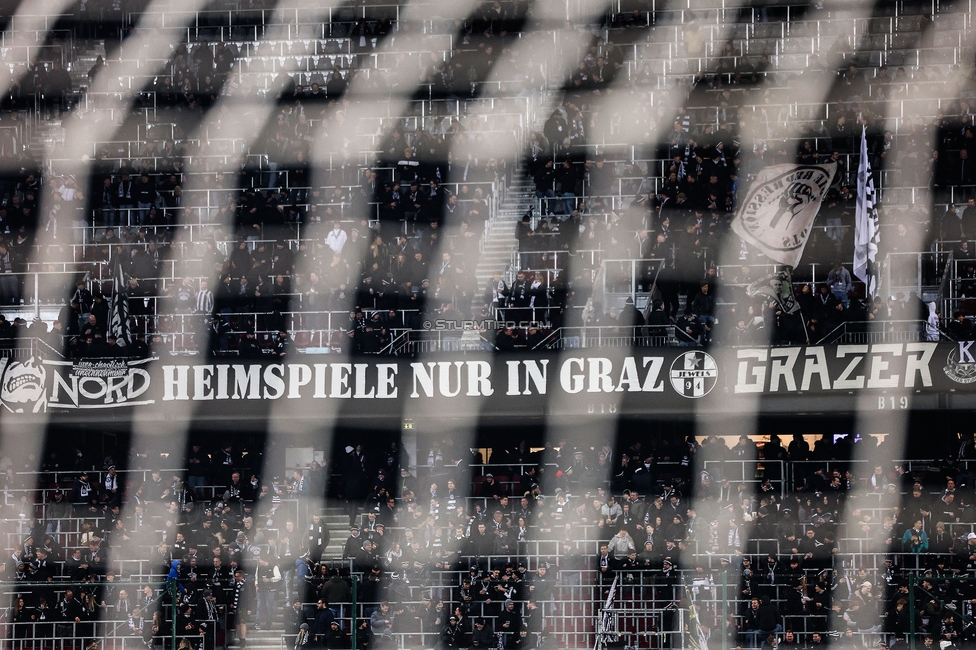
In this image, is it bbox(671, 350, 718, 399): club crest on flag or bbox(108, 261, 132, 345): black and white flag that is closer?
bbox(671, 350, 718, 399): club crest on flag

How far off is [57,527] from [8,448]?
160 centimetres

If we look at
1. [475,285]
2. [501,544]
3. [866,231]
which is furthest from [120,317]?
[866,231]

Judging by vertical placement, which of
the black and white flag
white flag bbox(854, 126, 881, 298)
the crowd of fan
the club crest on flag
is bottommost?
the crowd of fan

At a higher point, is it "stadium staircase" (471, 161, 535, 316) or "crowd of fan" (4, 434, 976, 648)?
"stadium staircase" (471, 161, 535, 316)

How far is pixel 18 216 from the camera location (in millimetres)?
21000

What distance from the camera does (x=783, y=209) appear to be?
20.0 metres

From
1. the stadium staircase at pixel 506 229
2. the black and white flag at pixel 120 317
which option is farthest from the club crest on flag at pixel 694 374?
the black and white flag at pixel 120 317

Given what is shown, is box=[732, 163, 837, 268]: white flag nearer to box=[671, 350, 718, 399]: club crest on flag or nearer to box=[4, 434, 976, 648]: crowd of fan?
box=[671, 350, 718, 399]: club crest on flag

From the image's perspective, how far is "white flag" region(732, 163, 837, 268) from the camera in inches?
781

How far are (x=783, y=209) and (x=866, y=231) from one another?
116 centimetres

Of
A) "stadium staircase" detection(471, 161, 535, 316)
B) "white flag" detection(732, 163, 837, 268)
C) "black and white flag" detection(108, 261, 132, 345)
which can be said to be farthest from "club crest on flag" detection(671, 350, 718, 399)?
"black and white flag" detection(108, 261, 132, 345)

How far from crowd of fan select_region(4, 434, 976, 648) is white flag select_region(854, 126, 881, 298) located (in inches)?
Result: 92.6

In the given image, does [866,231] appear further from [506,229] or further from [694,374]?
[506,229]

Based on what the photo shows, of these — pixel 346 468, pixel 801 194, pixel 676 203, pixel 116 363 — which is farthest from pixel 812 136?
pixel 116 363
